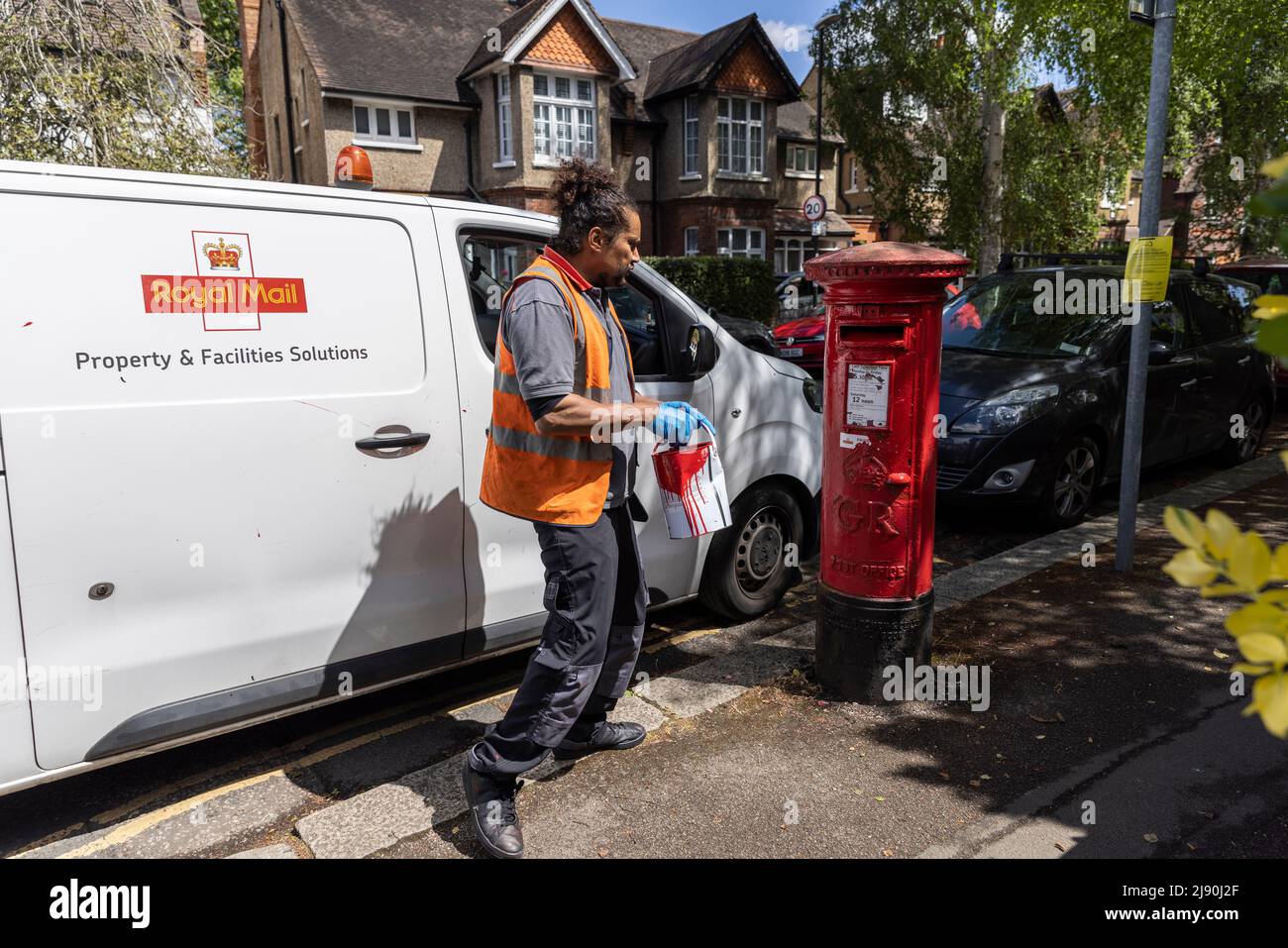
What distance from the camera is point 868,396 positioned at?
3785 mm

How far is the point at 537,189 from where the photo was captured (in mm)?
25266

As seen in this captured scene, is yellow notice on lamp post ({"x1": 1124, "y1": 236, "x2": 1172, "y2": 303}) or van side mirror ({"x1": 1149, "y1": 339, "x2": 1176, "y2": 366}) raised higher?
yellow notice on lamp post ({"x1": 1124, "y1": 236, "x2": 1172, "y2": 303})

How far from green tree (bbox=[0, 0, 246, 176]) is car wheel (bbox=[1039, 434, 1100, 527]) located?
7726mm

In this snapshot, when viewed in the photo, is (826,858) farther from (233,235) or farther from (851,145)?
(851,145)

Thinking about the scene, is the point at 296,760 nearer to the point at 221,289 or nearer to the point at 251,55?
the point at 221,289

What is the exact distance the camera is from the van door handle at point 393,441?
3.28m

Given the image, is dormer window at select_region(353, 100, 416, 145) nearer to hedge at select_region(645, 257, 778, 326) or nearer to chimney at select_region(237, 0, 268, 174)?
chimney at select_region(237, 0, 268, 174)

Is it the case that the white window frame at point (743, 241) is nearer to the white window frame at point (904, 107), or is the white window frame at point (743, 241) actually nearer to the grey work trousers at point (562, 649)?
the white window frame at point (904, 107)

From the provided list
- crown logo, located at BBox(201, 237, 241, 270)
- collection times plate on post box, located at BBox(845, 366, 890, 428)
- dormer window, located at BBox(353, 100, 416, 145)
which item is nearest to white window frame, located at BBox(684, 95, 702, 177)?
dormer window, located at BBox(353, 100, 416, 145)

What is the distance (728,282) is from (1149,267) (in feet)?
59.8

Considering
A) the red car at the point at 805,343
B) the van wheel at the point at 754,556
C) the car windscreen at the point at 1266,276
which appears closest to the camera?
the van wheel at the point at 754,556

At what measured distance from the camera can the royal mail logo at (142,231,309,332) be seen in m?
2.88

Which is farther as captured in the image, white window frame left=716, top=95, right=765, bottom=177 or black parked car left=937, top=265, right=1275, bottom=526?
white window frame left=716, top=95, right=765, bottom=177
